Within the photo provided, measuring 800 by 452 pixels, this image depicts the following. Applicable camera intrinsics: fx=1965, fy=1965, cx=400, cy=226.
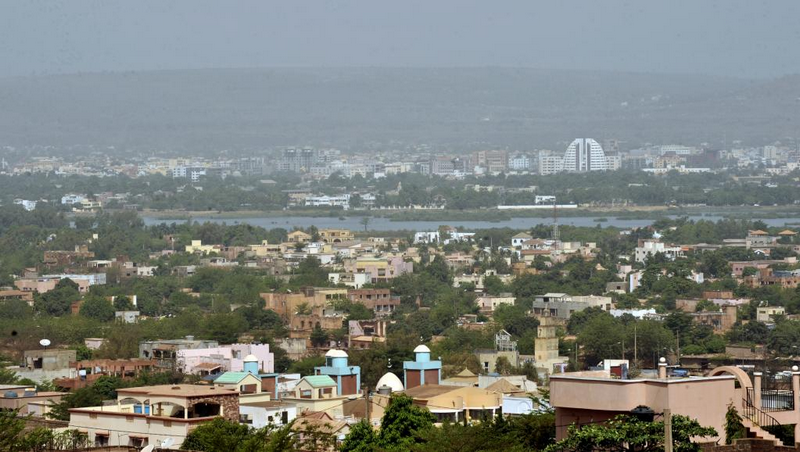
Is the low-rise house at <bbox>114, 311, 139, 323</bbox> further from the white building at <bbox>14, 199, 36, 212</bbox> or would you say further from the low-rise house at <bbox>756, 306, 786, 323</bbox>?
the white building at <bbox>14, 199, 36, 212</bbox>

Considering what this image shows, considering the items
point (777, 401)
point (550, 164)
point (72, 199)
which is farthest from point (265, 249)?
point (550, 164)

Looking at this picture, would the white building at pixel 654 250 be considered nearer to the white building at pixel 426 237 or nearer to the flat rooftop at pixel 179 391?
the white building at pixel 426 237

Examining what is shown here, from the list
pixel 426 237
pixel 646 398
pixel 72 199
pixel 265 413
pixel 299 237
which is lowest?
pixel 426 237

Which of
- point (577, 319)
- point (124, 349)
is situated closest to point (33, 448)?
point (124, 349)

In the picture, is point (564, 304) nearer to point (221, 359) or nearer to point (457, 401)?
point (221, 359)

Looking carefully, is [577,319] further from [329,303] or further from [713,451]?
[713,451]

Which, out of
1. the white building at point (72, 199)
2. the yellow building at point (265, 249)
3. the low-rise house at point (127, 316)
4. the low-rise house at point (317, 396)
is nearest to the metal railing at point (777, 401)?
the low-rise house at point (317, 396)
